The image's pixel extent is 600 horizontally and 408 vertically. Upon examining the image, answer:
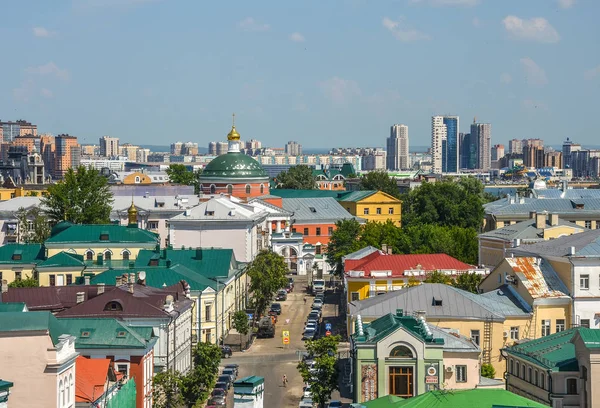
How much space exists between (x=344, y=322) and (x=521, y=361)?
88.4 ft

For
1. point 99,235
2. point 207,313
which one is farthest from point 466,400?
point 99,235

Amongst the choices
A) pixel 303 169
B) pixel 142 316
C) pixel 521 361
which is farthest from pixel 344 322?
pixel 303 169

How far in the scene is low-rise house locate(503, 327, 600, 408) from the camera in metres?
41.2

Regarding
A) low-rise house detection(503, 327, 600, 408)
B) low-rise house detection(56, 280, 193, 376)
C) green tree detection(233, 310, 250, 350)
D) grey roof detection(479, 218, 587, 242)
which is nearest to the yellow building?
grey roof detection(479, 218, 587, 242)

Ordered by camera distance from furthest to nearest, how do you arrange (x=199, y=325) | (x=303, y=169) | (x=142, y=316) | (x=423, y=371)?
(x=303, y=169), (x=199, y=325), (x=142, y=316), (x=423, y=371)

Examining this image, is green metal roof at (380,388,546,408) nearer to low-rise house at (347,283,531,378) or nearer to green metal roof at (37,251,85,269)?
low-rise house at (347,283,531,378)

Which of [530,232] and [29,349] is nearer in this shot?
[29,349]

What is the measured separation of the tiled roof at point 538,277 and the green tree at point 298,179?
105130mm

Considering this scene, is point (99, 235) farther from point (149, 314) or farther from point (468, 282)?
point (149, 314)

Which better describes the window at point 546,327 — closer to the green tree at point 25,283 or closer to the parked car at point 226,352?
the parked car at point 226,352

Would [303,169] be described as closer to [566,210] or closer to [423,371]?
[566,210]

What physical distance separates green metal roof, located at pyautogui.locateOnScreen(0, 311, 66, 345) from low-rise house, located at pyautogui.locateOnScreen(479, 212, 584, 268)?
114 ft

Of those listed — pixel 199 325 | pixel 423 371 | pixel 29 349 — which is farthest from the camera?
pixel 199 325

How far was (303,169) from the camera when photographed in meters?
167
